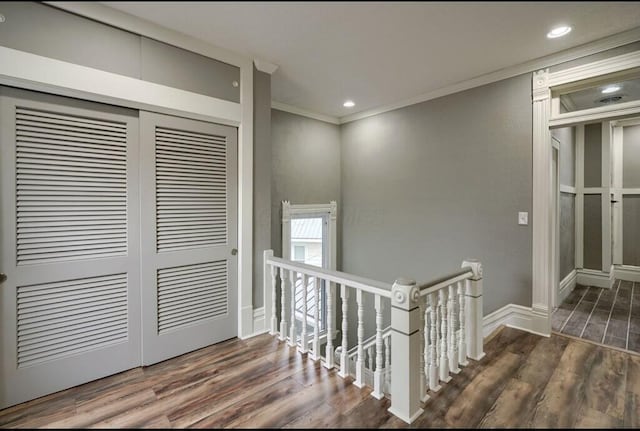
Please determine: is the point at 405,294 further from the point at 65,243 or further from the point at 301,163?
the point at 301,163

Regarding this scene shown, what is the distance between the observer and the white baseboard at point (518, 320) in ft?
8.66

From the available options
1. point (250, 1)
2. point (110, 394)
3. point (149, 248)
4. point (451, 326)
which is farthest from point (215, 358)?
point (250, 1)

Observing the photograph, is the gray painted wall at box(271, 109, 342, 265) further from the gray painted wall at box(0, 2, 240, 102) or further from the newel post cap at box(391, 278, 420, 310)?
the newel post cap at box(391, 278, 420, 310)

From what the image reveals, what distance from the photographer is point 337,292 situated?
14.6ft

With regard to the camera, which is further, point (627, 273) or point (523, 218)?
point (627, 273)

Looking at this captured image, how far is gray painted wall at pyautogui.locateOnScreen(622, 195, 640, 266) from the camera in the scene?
4.23 meters

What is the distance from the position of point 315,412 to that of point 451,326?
1107 millimetres

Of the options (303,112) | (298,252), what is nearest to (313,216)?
(298,252)

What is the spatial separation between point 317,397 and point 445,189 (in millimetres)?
2526

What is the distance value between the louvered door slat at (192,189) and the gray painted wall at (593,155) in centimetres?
496

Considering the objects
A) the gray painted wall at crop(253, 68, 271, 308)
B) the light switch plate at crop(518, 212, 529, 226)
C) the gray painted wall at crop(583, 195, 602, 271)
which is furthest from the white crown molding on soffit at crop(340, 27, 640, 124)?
the gray painted wall at crop(583, 195, 602, 271)

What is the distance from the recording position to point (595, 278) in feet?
13.7

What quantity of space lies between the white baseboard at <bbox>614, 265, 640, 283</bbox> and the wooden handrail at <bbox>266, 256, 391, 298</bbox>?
15.6 feet

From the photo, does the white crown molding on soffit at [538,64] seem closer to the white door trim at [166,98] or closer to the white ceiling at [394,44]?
the white ceiling at [394,44]
